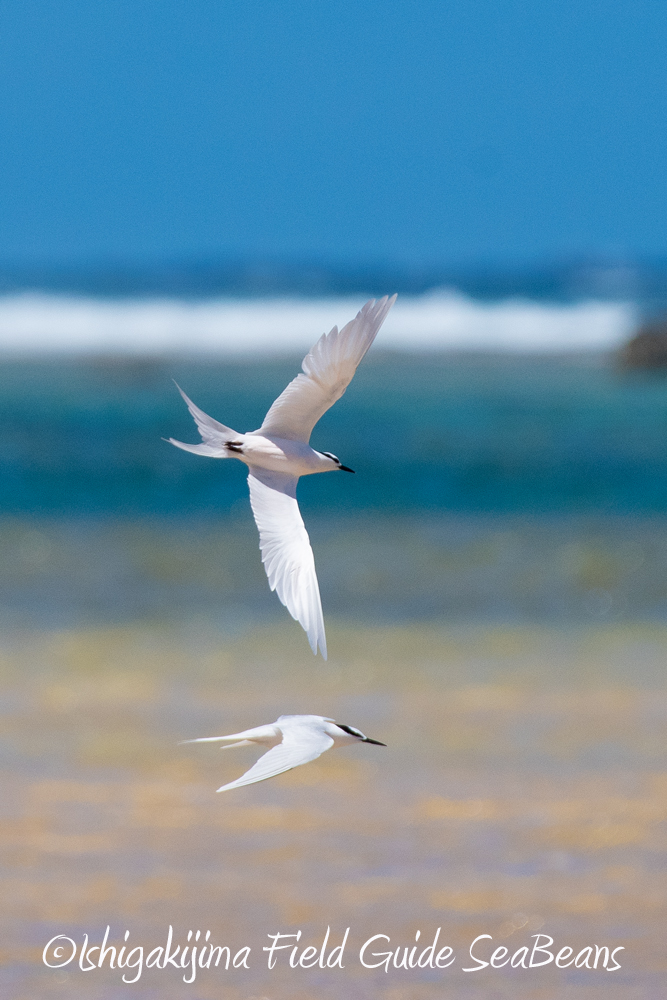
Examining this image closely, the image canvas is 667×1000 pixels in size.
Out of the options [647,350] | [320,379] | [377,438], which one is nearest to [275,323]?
[647,350]

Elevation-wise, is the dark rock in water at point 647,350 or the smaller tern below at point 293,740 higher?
the dark rock in water at point 647,350

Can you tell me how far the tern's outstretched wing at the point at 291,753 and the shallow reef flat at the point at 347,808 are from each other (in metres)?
1.59

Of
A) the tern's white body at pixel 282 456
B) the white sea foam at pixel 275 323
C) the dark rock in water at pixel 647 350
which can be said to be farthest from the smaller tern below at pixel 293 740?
the white sea foam at pixel 275 323

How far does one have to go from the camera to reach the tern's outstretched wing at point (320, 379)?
252 cm

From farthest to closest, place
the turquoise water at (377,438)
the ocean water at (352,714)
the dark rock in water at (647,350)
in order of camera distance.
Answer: the dark rock in water at (647,350) < the turquoise water at (377,438) < the ocean water at (352,714)

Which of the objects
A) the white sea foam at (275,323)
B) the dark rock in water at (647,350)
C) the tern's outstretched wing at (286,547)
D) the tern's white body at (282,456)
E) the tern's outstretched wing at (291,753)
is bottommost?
the tern's outstretched wing at (291,753)

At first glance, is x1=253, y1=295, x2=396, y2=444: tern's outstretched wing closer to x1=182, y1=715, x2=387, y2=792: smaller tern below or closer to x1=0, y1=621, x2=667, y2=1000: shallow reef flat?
x1=182, y1=715, x2=387, y2=792: smaller tern below

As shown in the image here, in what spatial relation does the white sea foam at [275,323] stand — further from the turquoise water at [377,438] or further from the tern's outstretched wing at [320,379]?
the tern's outstretched wing at [320,379]

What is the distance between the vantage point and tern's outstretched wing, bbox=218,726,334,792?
2.27 m

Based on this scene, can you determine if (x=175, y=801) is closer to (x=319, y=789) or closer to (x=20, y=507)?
(x=319, y=789)

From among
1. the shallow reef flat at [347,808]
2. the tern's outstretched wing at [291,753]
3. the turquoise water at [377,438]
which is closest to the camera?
the tern's outstretched wing at [291,753]

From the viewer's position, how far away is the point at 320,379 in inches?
104

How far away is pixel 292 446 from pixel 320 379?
6.0 inches

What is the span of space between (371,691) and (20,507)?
5.30 metres
